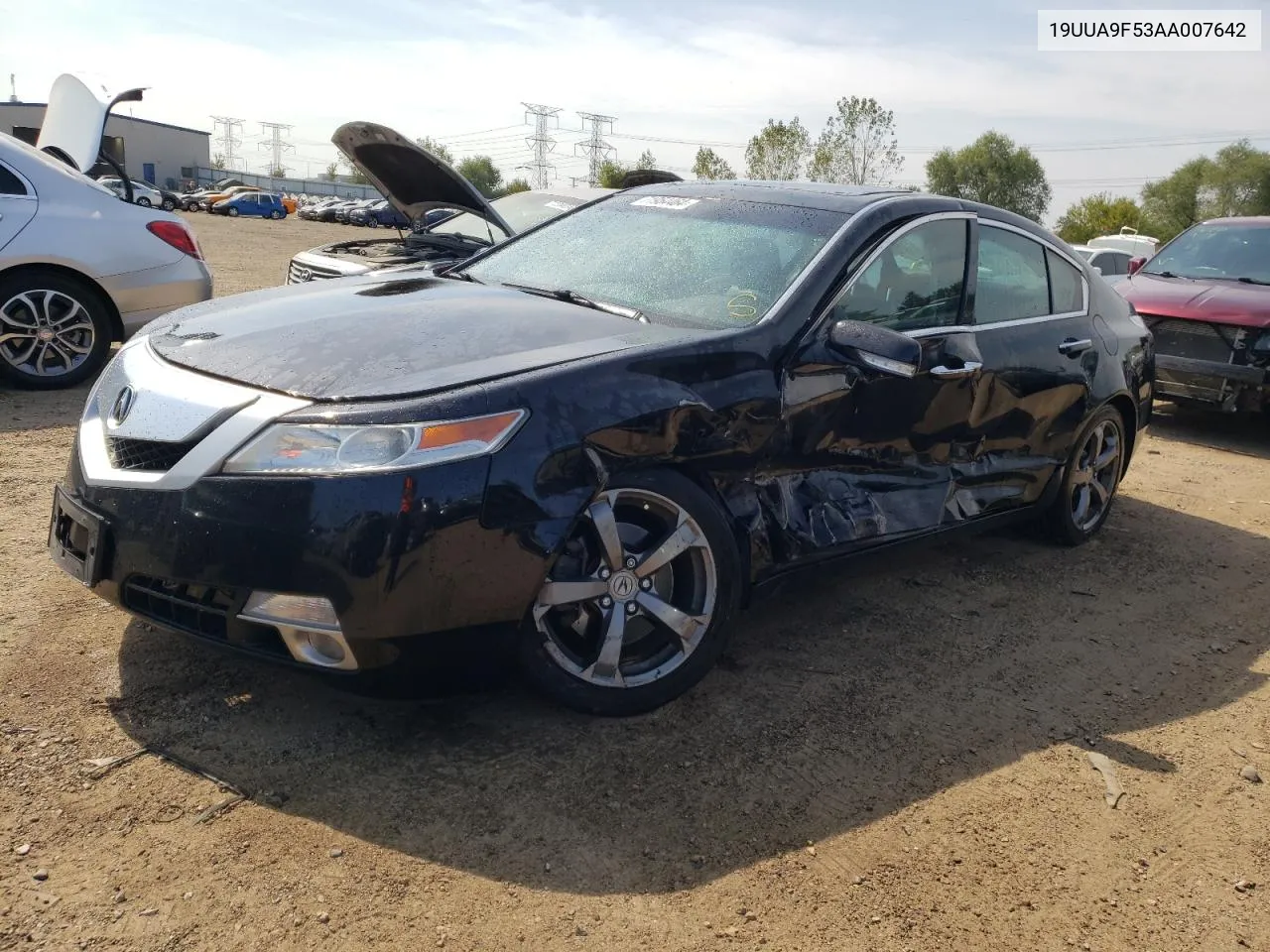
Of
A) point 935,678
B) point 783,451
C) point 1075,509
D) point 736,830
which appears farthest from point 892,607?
point 736,830

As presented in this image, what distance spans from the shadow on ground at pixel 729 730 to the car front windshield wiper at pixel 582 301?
1.18 metres

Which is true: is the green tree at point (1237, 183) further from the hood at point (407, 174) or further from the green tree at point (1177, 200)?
the hood at point (407, 174)

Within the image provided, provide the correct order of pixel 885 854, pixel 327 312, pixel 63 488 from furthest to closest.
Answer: pixel 327 312 < pixel 63 488 < pixel 885 854

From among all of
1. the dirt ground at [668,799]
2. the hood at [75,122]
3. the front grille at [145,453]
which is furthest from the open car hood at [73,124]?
the front grille at [145,453]

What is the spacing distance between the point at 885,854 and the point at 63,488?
2.49 meters

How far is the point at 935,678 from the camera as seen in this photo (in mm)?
3789

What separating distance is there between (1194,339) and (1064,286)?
4079 mm

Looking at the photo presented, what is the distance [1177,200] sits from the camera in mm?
79375

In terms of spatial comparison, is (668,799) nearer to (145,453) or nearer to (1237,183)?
(145,453)

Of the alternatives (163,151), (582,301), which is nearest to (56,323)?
(582,301)

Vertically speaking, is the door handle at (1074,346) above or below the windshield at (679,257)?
below

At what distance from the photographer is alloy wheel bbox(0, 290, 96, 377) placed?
6699 millimetres

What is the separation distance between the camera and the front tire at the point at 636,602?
10.0 feet

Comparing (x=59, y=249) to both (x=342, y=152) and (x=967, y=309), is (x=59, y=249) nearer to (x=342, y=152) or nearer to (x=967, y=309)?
(x=342, y=152)
